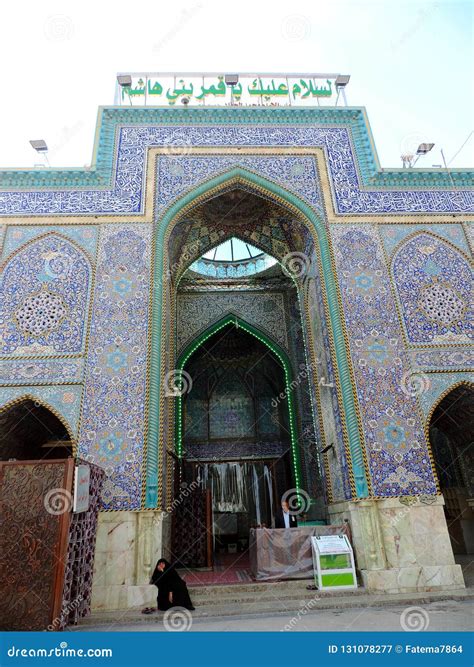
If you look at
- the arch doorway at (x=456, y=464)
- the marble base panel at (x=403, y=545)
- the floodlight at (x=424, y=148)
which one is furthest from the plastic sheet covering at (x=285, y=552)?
the floodlight at (x=424, y=148)

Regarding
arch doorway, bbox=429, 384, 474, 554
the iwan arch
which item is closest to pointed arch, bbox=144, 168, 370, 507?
the iwan arch

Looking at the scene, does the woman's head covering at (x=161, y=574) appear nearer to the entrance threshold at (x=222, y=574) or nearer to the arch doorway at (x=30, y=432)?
the entrance threshold at (x=222, y=574)

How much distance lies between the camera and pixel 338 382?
22.2 ft

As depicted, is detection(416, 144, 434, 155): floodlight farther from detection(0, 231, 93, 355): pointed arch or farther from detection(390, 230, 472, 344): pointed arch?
detection(0, 231, 93, 355): pointed arch

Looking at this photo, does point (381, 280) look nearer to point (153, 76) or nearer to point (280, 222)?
point (280, 222)

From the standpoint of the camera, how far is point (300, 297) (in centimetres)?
871

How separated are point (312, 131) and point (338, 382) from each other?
463 cm

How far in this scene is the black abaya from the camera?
198 inches

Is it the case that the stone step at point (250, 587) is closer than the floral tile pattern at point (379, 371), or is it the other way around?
the stone step at point (250, 587)

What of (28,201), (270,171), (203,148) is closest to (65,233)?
(28,201)

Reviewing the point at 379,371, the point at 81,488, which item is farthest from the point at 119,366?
the point at 379,371

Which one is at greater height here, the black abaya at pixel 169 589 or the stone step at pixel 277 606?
the black abaya at pixel 169 589

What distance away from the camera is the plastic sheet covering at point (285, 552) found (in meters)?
6.05

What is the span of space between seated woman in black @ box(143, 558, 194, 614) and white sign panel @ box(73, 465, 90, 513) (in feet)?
3.55
